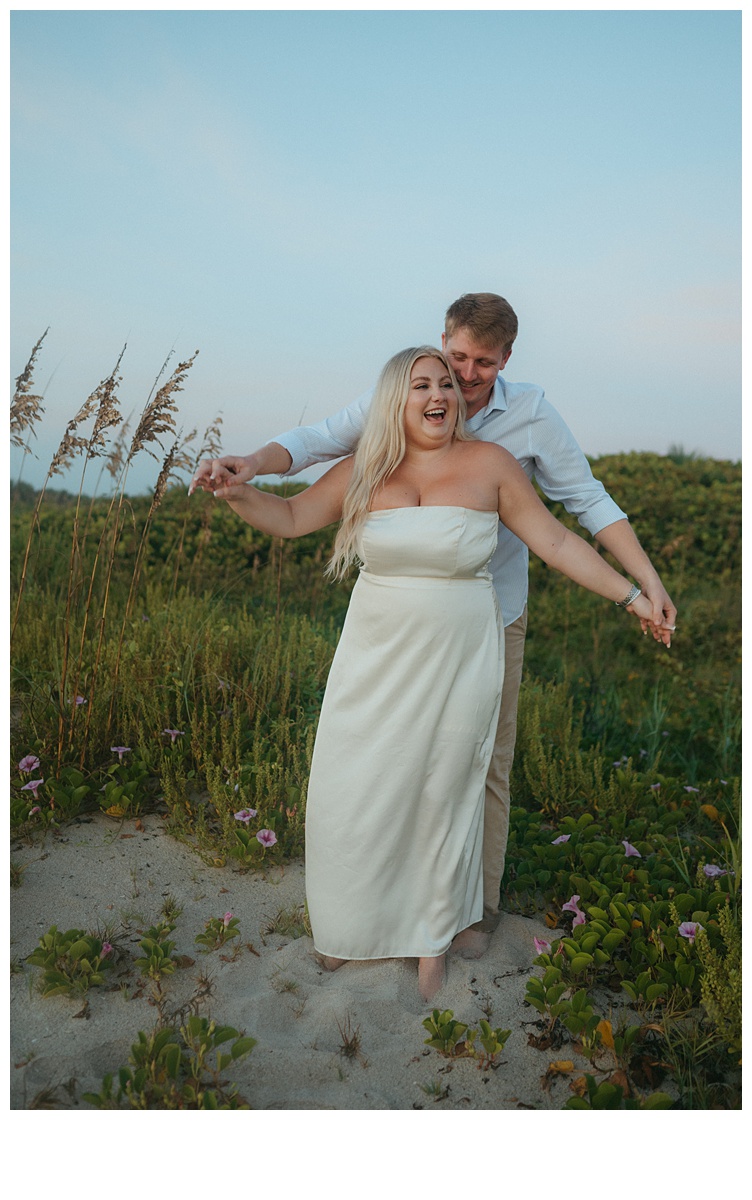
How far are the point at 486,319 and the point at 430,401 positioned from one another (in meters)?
0.38

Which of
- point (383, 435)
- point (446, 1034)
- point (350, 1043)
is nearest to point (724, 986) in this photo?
point (446, 1034)

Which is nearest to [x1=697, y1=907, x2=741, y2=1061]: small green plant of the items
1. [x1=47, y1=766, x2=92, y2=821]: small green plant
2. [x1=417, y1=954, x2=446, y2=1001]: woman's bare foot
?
[x1=417, y1=954, x2=446, y2=1001]: woman's bare foot

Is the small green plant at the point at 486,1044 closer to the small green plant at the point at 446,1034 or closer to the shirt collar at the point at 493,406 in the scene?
the small green plant at the point at 446,1034

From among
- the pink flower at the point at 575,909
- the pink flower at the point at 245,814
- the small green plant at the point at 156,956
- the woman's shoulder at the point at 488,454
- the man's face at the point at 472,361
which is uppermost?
the man's face at the point at 472,361

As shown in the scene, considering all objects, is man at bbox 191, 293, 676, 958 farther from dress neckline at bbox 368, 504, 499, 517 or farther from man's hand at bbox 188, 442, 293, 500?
dress neckline at bbox 368, 504, 499, 517

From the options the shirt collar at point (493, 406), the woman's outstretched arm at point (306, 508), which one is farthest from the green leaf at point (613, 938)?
the shirt collar at point (493, 406)

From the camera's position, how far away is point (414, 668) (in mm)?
3137

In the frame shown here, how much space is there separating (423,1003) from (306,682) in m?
2.19

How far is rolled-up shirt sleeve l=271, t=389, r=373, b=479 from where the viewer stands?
3.46m

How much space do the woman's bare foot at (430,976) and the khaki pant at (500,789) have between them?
368 mm

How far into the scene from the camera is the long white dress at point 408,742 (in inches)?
123

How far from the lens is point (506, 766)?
3.61m

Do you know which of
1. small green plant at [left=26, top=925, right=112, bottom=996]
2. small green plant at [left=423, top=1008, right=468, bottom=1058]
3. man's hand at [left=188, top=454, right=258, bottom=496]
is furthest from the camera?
man's hand at [left=188, top=454, right=258, bottom=496]

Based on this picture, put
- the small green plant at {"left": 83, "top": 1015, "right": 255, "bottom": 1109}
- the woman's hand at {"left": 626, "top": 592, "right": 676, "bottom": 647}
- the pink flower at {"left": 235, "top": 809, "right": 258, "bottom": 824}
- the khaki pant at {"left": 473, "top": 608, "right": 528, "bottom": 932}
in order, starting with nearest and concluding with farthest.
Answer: the small green plant at {"left": 83, "top": 1015, "right": 255, "bottom": 1109} → the woman's hand at {"left": 626, "top": 592, "right": 676, "bottom": 647} → the khaki pant at {"left": 473, "top": 608, "right": 528, "bottom": 932} → the pink flower at {"left": 235, "top": 809, "right": 258, "bottom": 824}
